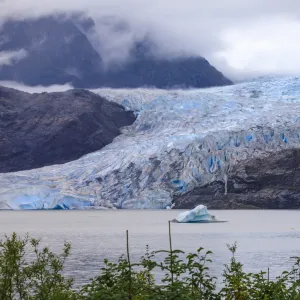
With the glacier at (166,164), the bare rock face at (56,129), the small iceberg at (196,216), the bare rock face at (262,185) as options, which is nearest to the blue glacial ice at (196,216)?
the small iceberg at (196,216)

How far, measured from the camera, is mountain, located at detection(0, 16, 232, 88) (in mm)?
134750

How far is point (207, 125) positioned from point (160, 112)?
358 inches

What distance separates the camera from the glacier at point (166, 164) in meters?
69.2

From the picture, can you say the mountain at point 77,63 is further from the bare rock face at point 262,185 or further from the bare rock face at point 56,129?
the bare rock face at point 262,185

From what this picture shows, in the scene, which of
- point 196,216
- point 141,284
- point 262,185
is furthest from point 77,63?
point 141,284

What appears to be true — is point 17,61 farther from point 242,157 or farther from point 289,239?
point 289,239

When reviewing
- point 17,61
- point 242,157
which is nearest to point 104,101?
point 242,157

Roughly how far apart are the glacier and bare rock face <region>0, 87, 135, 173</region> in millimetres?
27657

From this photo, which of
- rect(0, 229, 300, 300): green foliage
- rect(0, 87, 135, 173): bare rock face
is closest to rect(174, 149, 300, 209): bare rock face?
rect(0, 87, 135, 173): bare rock face

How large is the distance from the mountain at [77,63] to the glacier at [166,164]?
55.3 metres

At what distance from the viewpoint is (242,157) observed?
236 ft

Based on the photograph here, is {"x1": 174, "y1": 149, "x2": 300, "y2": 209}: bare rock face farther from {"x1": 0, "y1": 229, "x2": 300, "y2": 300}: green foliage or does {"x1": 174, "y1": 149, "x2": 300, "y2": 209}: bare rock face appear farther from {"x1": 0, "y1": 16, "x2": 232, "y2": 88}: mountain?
{"x1": 0, "y1": 229, "x2": 300, "y2": 300}: green foliage

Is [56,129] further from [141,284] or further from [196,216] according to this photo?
[141,284]

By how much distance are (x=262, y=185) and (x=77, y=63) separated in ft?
228
